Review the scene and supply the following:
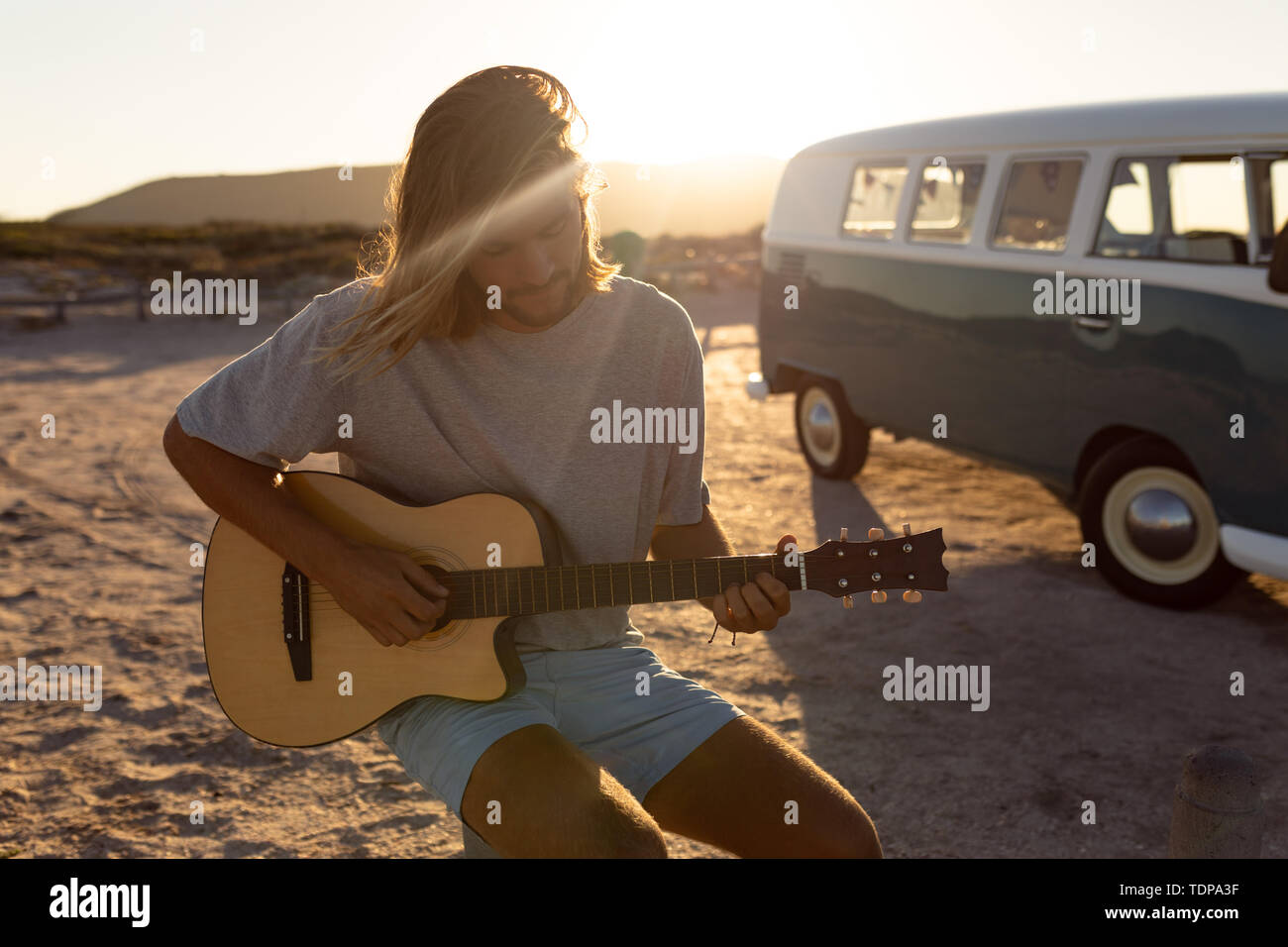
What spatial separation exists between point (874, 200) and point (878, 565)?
18.2 feet

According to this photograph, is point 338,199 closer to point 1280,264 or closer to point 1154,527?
point 1154,527

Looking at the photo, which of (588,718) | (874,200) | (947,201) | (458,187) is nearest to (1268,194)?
(947,201)

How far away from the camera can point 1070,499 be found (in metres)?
7.14

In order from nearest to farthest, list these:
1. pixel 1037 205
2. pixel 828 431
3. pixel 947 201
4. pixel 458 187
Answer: pixel 458 187 → pixel 1037 205 → pixel 947 201 → pixel 828 431

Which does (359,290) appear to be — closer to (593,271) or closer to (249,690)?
(593,271)

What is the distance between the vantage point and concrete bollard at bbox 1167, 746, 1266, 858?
2.30 metres

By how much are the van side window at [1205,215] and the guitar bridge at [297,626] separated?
15.4 ft

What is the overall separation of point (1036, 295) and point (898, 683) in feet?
8.21

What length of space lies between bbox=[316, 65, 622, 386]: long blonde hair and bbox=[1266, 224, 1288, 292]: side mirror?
12.3ft

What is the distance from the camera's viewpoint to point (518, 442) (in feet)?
8.75

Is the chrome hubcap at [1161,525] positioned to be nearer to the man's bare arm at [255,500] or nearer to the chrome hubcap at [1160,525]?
the chrome hubcap at [1160,525]

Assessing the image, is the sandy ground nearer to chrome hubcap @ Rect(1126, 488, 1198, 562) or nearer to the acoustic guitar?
chrome hubcap @ Rect(1126, 488, 1198, 562)

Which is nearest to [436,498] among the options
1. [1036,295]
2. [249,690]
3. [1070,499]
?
[249,690]
